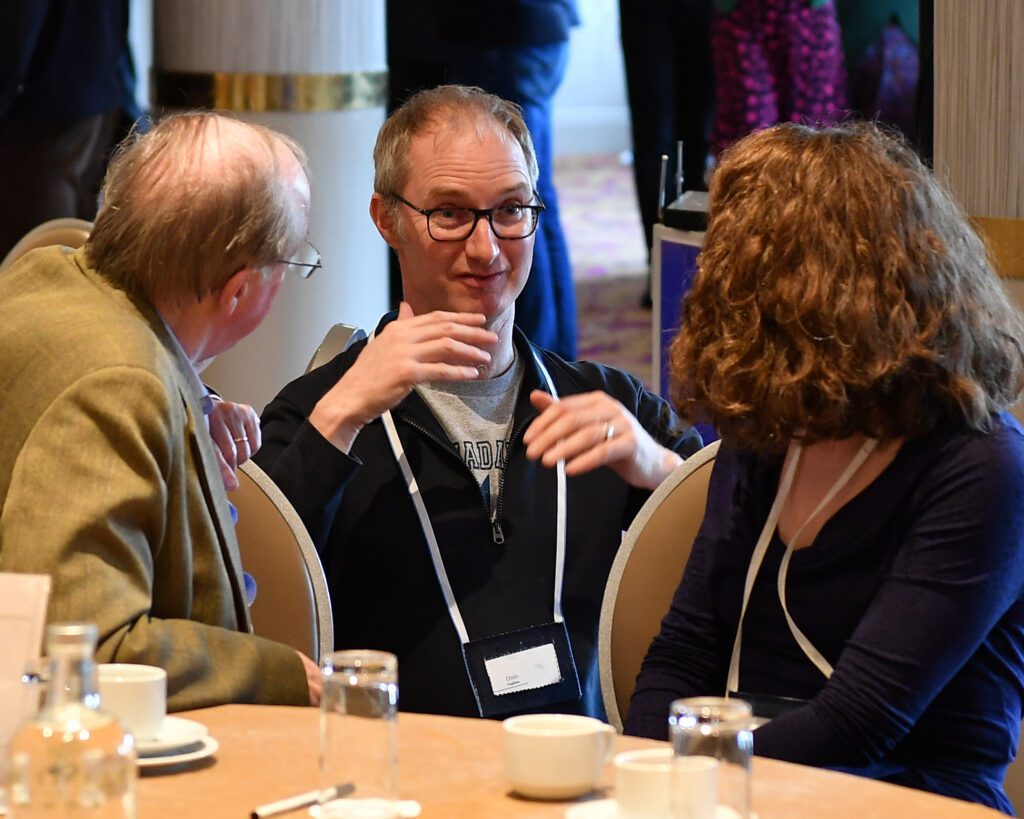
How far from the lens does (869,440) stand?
1.84 m

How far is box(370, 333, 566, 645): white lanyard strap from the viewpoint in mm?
2354

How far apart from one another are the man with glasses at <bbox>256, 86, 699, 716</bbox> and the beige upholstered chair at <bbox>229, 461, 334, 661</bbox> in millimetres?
92

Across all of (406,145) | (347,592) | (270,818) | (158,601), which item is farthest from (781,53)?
(270,818)

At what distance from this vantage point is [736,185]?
1881 millimetres

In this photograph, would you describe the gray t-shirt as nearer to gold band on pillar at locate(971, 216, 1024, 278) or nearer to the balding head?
the balding head

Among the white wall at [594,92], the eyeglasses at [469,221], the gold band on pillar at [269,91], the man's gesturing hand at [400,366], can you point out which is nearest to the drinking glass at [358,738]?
the man's gesturing hand at [400,366]

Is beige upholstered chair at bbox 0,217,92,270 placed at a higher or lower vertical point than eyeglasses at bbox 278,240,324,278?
lower

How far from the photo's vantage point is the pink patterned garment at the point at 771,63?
5707 mm

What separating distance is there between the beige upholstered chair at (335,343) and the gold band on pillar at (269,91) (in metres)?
2.21

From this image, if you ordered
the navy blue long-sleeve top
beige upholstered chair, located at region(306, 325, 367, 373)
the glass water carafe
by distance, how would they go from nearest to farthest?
the glass water carafe → the navy blue long-sleeve top → beige upholstered chair, located at region(306, 325, 367, 373)

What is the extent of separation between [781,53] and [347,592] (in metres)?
3.91

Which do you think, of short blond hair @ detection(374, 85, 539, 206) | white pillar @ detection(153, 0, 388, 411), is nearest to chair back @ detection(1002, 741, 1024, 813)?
short blond hair @ detection(374, 85, 539, 206)

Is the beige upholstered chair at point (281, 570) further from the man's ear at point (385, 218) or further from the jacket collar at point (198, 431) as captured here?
the man's ear at point (385, 218)

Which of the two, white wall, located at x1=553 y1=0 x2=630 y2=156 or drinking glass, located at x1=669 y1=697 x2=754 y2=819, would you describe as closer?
drinking glass, located at x1=669 y1=697 x2=754 y2=819
